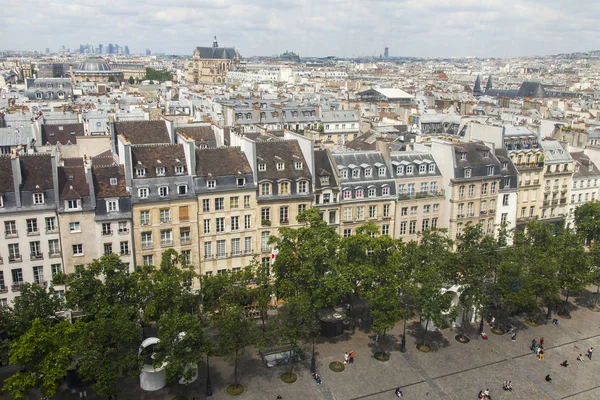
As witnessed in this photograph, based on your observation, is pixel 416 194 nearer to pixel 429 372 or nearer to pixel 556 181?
pixel 429 372

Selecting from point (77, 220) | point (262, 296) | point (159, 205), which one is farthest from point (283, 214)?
point (77, 220)

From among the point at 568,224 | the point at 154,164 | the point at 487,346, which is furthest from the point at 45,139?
the point at 568,224

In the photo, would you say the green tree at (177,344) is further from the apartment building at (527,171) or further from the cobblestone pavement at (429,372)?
the apartment building at (527,171)

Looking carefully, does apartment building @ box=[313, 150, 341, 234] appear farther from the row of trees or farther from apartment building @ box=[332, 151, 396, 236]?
the row of trees

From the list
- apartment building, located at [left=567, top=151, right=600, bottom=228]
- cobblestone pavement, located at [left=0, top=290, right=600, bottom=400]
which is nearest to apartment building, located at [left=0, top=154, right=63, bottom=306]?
cobblestone pavement, located at [left=0, top=290, right=600, bottom=400]

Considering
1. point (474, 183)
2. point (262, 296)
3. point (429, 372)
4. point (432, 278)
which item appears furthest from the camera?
point (474, 183)

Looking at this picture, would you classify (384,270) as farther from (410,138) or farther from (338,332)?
(410,138)
